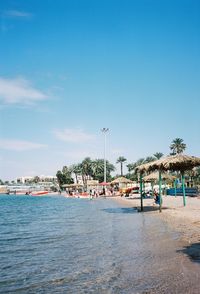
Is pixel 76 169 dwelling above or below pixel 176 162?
above

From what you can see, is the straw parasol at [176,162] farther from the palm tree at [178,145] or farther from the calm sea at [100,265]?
the palm tree at [178,145]

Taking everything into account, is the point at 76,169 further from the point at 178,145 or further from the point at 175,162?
the point at 175,162

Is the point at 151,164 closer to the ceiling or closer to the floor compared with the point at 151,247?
closer to the ceiling

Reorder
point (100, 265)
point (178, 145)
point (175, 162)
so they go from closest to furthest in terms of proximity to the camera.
Result: point (100, 265) < point (175, 162) < point (178, 145)

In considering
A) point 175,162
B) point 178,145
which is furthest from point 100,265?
point 178,145

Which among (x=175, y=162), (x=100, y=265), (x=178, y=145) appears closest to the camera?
(x=100, y=265)

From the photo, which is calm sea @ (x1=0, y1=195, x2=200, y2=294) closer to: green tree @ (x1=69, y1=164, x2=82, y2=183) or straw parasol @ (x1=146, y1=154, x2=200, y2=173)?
straw parasol @ (x1=146, y1=154, x2=200, y2=173)

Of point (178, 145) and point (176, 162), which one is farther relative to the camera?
point (178, 145)

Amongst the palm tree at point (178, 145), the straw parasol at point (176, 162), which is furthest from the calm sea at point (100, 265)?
the palm tree at point (178, 145)

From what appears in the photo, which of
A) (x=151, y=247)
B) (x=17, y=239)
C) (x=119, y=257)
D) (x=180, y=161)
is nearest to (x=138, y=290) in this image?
(x=119, y=257)

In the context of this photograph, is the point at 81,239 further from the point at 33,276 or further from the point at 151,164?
the point at 151,164

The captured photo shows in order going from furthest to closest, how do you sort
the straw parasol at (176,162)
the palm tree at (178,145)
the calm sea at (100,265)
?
1. the palm tree at (178,145)
2. the straw parasol at (176,162)
3. the calm sea at (100,265)

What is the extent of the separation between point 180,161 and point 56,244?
10.6m

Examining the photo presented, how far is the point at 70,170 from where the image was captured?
12731 cm
